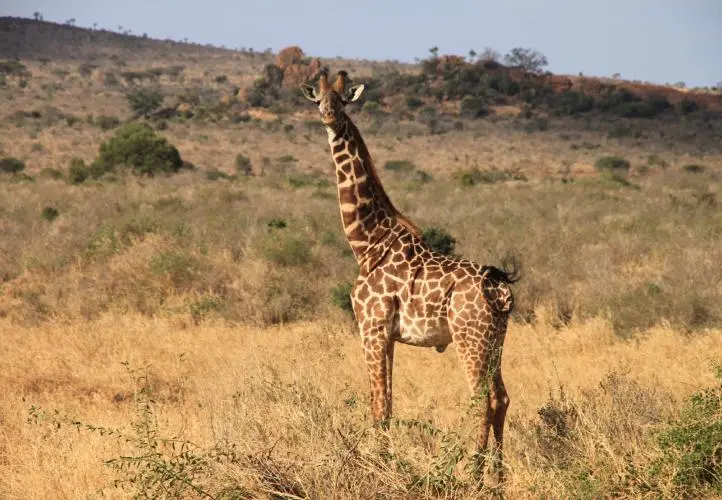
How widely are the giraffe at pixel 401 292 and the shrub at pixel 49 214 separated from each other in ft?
49.1

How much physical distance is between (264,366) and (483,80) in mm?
68389

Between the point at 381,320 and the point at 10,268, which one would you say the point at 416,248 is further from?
the point at 10,268

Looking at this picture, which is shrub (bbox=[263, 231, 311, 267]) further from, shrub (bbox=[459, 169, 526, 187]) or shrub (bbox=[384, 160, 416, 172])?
shrub (bbox=[384, 160, 416, 172])

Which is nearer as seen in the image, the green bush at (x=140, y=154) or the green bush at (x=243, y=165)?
the green bush at (x=140, y=154)

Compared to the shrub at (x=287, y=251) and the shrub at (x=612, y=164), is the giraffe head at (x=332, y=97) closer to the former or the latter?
the shrub at (x=287, y=251)

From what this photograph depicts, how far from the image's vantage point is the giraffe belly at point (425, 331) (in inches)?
243

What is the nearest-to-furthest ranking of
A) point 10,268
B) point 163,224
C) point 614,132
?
1. point 10,268
2. point 163,224
3. point 614,132

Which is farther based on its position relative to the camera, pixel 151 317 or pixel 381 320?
pixel 151 317

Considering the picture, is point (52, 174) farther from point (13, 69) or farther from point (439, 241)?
point (13, 69)

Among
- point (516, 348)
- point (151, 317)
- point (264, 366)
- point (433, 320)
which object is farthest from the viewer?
point (151, 317)

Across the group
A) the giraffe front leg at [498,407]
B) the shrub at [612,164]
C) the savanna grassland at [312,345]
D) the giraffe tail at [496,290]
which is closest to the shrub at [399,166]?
the savanna grassland at [312,345]

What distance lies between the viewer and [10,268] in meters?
15.5

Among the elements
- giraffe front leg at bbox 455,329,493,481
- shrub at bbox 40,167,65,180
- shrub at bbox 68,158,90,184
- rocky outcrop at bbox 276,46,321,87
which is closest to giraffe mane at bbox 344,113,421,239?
giraffe front leg at bbox 455,329,493,481

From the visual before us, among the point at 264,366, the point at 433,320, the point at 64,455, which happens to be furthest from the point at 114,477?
the point at 433,320
